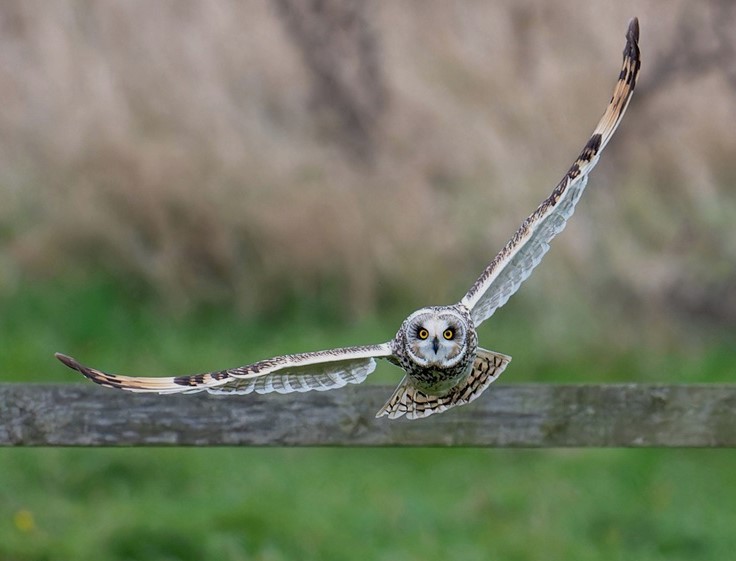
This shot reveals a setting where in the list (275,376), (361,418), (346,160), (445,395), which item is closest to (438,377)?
(445,395)

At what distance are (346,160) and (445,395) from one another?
446 centimetres

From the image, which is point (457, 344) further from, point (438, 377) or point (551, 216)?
point (551, 216)

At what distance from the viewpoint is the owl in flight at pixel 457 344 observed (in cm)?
339

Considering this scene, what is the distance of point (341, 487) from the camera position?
5.95 m

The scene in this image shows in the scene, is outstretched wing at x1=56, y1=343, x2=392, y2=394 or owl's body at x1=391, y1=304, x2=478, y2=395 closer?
outstretched wing at x1=56, y1=343, x2=392, y2=394

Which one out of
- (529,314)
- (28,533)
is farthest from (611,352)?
(28,533)

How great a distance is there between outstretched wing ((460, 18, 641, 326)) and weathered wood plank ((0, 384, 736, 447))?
0.37 metres

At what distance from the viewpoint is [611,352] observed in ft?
24.3

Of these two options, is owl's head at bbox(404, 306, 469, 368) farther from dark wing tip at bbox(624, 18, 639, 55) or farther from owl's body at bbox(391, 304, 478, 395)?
dark wing tip at bbox(624, 18, 639, 55)

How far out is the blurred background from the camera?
296 inches

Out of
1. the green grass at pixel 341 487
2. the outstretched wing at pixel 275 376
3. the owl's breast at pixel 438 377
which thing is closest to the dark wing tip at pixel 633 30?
the owl's breast at pixel 438 377

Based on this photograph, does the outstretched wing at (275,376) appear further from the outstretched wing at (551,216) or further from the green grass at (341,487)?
the green grass at (341,487)

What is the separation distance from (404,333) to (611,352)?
396cm

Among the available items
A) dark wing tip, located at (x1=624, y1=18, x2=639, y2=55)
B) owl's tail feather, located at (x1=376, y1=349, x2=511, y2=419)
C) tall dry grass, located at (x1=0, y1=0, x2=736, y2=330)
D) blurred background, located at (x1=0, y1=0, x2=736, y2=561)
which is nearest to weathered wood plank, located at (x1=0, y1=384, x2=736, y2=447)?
owl's tail feather, located at (x1=376, y1=349, x2=511, y2=419)
